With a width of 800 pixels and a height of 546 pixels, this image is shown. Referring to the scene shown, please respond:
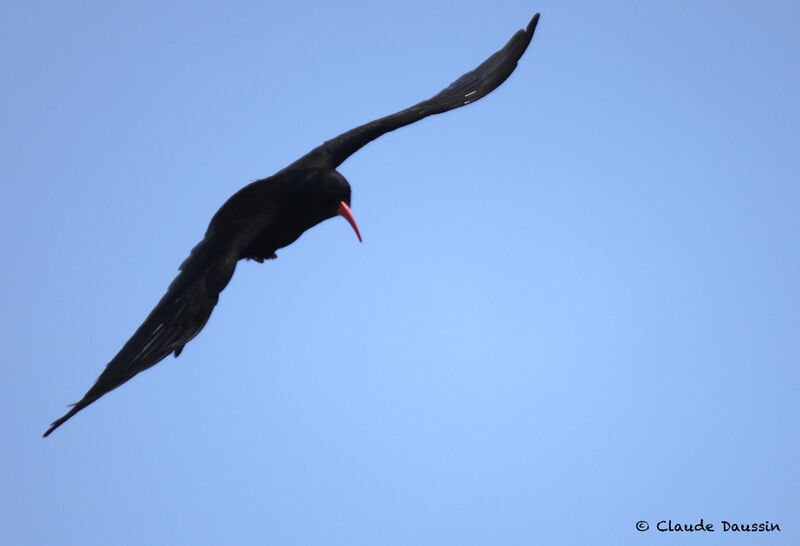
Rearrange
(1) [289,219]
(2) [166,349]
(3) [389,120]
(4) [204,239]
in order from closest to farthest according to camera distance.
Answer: (2) [166,349]
(4) [204,239]
(1) [289,219]
(3) [389,120]

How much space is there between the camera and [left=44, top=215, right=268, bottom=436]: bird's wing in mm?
6168

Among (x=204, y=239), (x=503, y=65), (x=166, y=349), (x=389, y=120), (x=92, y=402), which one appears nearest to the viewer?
(x=92, y=402)

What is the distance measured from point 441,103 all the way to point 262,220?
2.80 metres

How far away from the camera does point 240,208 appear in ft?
25.8

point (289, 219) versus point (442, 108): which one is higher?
point (442, 108)

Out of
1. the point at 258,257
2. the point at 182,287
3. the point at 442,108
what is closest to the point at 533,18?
the point at 442,108

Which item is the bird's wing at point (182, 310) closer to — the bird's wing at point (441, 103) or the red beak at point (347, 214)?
the red beak at point (347, 214)

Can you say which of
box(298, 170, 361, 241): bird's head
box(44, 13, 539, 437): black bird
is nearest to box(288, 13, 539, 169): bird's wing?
box(44, 13, 539, 437): black bird

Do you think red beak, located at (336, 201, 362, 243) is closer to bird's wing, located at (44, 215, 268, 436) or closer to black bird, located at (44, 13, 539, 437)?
black bird, located at (44, 13, 539, 437)

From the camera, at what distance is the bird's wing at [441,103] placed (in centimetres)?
902

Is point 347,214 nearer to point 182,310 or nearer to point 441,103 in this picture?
point 441,103

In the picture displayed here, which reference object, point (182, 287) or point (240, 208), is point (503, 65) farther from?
point (182, 287)

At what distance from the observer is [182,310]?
675 cm

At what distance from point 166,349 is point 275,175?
8.16 ft
